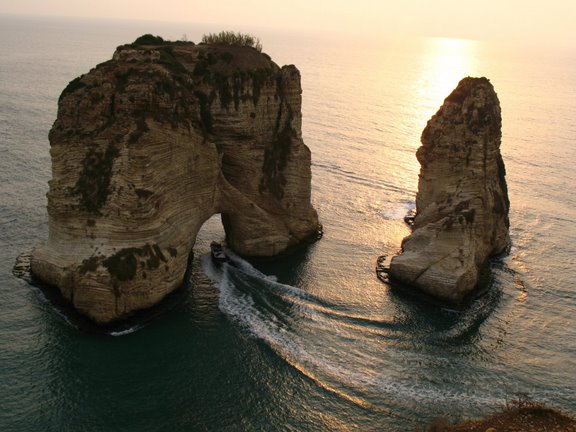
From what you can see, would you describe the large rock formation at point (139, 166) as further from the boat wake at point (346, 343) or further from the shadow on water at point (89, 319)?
the boat wake at point (346, 343)

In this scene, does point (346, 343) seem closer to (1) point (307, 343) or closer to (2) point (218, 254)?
(1) point (307, 343)

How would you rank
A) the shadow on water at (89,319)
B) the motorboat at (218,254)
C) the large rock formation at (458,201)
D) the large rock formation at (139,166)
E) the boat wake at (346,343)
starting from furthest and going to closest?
the motorboat at (218,254)
the large rock formation at (458,201)
the large rock formation at (139,166)
the shadow on water at (89,319)
the boat wake at (346,343)

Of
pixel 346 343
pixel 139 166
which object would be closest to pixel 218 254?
pixel 139 166

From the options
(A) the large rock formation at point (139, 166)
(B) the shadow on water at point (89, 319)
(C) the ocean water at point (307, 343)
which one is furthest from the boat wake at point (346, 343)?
(A) the large rock formation at point (139, 166)

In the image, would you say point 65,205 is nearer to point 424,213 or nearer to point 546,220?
point 424,213

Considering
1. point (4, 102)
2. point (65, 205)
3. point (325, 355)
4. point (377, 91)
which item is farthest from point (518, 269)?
point (377, 91)

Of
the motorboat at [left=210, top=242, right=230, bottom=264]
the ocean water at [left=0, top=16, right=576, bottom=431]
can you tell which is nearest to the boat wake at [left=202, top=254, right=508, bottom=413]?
the ocean water at [left=0, top=16, right=576, bottom=431]
